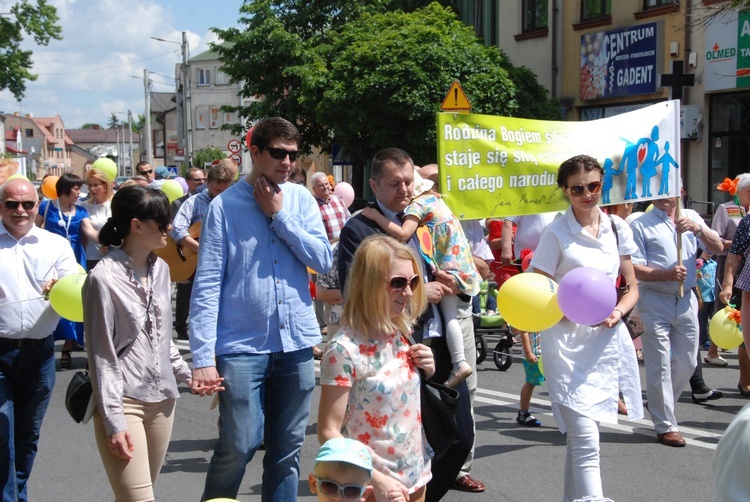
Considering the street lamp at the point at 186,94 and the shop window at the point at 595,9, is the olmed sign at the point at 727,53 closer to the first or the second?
the shop window at the point at 595,9

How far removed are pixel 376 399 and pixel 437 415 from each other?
43cm

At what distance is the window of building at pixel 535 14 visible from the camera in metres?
24.8

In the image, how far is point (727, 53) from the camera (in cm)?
1875

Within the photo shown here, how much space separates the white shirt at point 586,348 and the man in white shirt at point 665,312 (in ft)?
6.19

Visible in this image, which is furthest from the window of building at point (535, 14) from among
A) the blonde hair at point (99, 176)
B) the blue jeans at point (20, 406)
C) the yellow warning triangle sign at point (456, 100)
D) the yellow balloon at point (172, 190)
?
the blue jeans at point (20, 406)

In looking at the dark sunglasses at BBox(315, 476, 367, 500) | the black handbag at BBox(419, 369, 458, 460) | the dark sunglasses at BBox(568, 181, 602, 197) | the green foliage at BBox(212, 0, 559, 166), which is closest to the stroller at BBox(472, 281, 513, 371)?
the dark sunglasses at BBox(568, 181, 602, 197)

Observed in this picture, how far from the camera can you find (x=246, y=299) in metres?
4.22

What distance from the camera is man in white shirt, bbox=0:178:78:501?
493 centimetres

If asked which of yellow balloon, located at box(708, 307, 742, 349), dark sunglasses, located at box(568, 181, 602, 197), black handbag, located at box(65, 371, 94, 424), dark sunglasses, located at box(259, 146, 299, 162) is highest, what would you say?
dark sunglasses, located at box(259, 146, 299, 162)

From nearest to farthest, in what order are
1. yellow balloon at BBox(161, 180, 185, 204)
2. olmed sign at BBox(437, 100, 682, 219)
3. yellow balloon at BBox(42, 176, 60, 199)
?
olmed sign at BBox(437, 100, 682, 219)
yellow balloon at BBox(42, 176, 60, 199)
yellow balloon at BBox(161, 180, 185, 204)

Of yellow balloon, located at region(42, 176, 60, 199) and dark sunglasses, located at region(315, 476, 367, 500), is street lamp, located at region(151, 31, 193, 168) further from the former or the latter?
dark sunglasses, located at region(315, 476, 367, 500)

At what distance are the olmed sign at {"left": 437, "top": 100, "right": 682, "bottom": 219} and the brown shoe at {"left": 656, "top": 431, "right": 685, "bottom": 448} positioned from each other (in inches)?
70.6

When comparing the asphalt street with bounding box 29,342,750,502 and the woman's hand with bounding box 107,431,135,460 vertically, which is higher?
the woman's hand with bounding box 107,431,135,460

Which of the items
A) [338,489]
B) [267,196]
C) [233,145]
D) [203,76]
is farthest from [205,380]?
[203,76]
